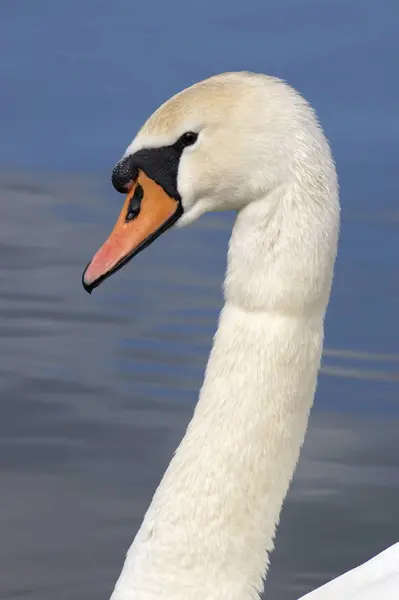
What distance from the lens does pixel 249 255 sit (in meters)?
3.93

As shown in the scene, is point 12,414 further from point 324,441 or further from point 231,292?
point 231,292

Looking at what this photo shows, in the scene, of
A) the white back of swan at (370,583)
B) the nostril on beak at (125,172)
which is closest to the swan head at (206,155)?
the nostril on beak at (125,172)

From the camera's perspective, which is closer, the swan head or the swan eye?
the swan head

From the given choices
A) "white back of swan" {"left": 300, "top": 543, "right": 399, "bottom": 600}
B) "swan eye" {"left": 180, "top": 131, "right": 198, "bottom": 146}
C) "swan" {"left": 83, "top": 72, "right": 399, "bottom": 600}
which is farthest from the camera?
"white back of swan" {"left": 300, "top": 543, "right": 399, "bottom": 600}

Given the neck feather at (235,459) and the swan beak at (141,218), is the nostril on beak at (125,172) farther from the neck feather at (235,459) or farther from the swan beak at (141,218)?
the neck feather at (235,459)

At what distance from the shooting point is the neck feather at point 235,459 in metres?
4.02

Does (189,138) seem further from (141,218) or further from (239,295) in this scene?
(239,295)

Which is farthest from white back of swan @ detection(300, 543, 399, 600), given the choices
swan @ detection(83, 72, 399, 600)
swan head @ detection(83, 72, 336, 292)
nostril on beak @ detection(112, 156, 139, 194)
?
nostril on beak @ detection(112, 156, 139, 194)

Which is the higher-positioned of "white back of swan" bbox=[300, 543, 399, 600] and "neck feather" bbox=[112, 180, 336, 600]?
"neck feather" bbox=[112, 180, 336, 600]

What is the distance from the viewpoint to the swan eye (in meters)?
4.05

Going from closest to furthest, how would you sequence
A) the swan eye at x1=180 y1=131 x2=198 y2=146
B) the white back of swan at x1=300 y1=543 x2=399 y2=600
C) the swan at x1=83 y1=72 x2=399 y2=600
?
the swan at x1=83 y1=72 x2=399 y2=600
the swan eye at x1=180 y1=131 x2=198 y2=146
the white back of swan at x1=300 y1=543 x2=399 y2=600

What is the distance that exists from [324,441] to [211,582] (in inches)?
125

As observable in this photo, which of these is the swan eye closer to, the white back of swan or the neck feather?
the neck feather

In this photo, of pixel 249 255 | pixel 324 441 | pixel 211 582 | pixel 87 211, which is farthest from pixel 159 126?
pixel 87 211
